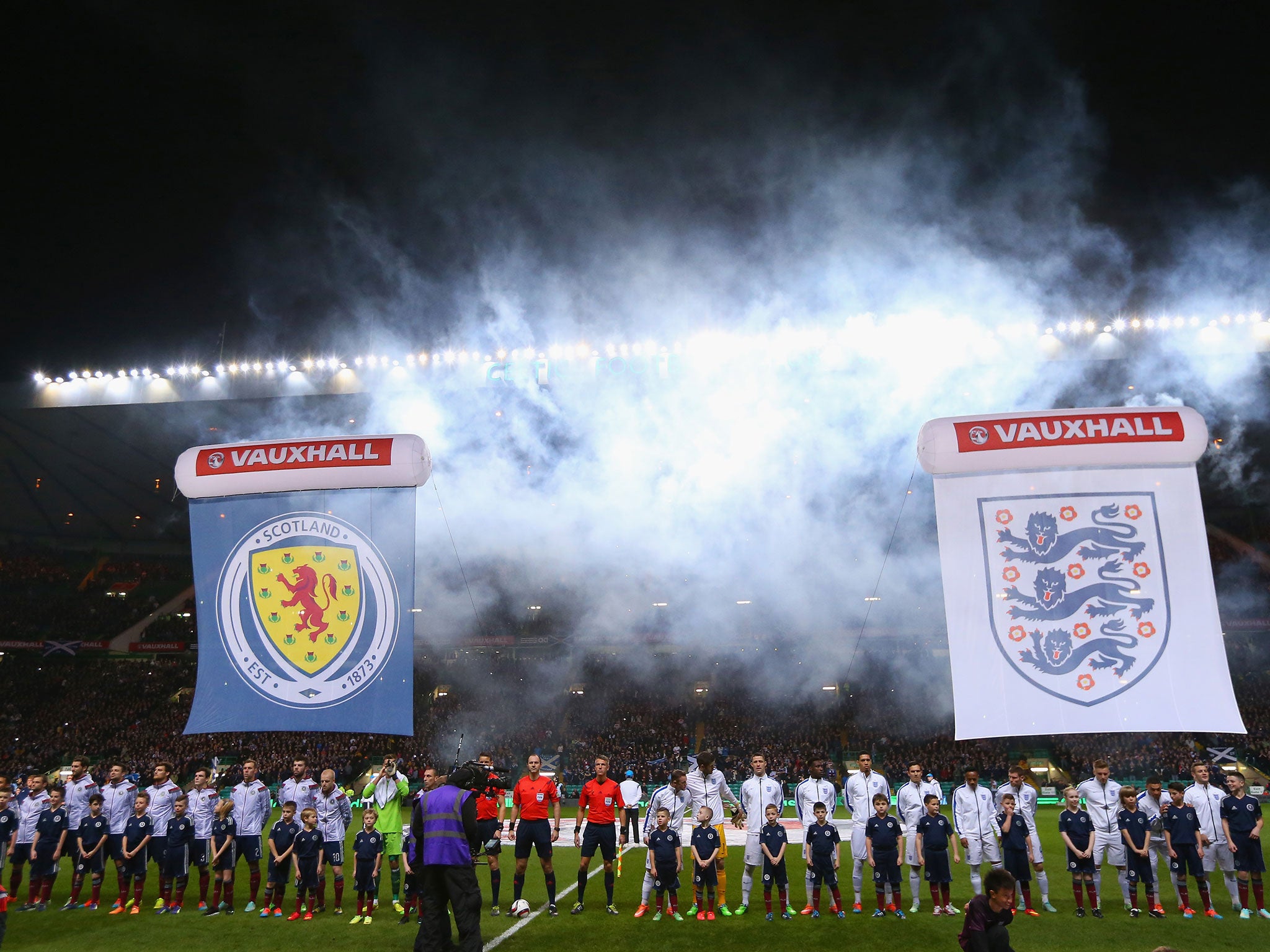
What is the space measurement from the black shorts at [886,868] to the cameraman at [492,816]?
4062 millimetres

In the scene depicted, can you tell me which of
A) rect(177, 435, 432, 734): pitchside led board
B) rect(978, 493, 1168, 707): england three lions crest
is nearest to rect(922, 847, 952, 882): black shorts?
rect(978, 493, 1168, 707): england three lions crest

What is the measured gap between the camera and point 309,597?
7402mm

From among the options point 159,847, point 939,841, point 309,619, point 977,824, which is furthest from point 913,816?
point 159,847

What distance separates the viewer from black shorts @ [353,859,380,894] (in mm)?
8891

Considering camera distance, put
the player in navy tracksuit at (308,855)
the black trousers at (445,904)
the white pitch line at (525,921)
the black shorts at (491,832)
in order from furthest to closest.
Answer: the player in navy tracksuit at (308,855), the white pitch line at (525,921), the black shorts at (491,832), the black trousers at (445,904)

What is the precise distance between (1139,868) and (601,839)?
Answer: 5724mm

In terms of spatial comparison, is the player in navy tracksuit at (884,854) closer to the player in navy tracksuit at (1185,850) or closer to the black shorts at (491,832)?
Result: the player in navy tracksuit at (1185,850)

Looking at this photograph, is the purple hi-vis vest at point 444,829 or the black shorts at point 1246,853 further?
the black shorts at point 1246,853

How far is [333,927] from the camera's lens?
27.6 feet

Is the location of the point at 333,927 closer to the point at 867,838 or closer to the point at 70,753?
the point at 867,838

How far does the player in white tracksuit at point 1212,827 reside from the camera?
8.70 metres

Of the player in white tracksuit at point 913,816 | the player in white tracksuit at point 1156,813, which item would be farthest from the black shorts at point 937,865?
the player in white tracksuit at point 1156,813

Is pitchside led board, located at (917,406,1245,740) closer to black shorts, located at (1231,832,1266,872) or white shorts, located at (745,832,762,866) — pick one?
black shorts, located at (1231,832,1266,872)

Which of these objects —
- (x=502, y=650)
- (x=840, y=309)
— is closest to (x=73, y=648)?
(x=502, y=650)
